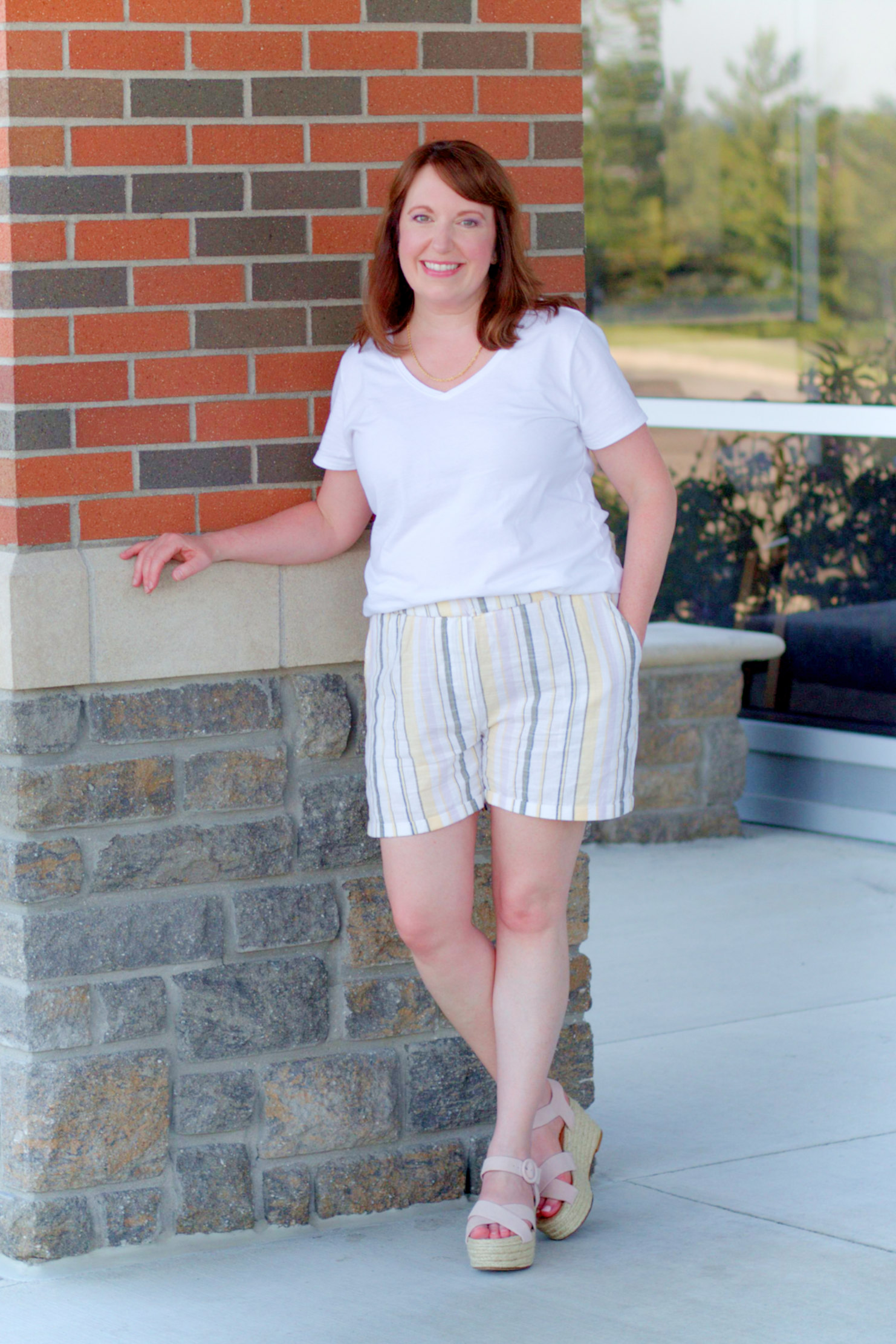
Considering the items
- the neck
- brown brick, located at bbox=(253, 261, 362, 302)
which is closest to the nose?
the neck

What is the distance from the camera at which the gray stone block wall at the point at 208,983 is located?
3.35 metres

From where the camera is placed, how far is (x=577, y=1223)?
348 centimetres

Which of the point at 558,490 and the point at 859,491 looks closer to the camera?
the point at 558,490

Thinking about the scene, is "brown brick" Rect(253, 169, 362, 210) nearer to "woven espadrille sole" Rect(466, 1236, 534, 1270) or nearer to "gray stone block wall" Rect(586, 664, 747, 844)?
"woven espadrille sole" Rect(466, 1236, 534, 1270)

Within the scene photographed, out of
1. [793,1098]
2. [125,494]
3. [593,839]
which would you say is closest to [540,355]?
[125,494]

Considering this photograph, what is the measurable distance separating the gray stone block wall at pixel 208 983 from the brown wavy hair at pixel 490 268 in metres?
0.66

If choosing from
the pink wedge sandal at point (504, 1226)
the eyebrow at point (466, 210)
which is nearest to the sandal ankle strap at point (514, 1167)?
the pink wedge sandal at point (504, 1226)

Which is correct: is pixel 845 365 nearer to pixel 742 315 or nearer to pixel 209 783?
pixel 742 315

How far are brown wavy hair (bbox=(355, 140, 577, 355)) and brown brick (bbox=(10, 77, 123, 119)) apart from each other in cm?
48

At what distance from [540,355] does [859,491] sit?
160 inches

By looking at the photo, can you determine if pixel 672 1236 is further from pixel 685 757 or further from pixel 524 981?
pixel 685 757

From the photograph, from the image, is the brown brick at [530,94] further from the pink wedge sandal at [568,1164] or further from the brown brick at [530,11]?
the pink wedge sandal at [568,1164]

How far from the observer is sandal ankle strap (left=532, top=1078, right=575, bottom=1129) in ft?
11.6

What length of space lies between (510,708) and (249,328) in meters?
0.81
